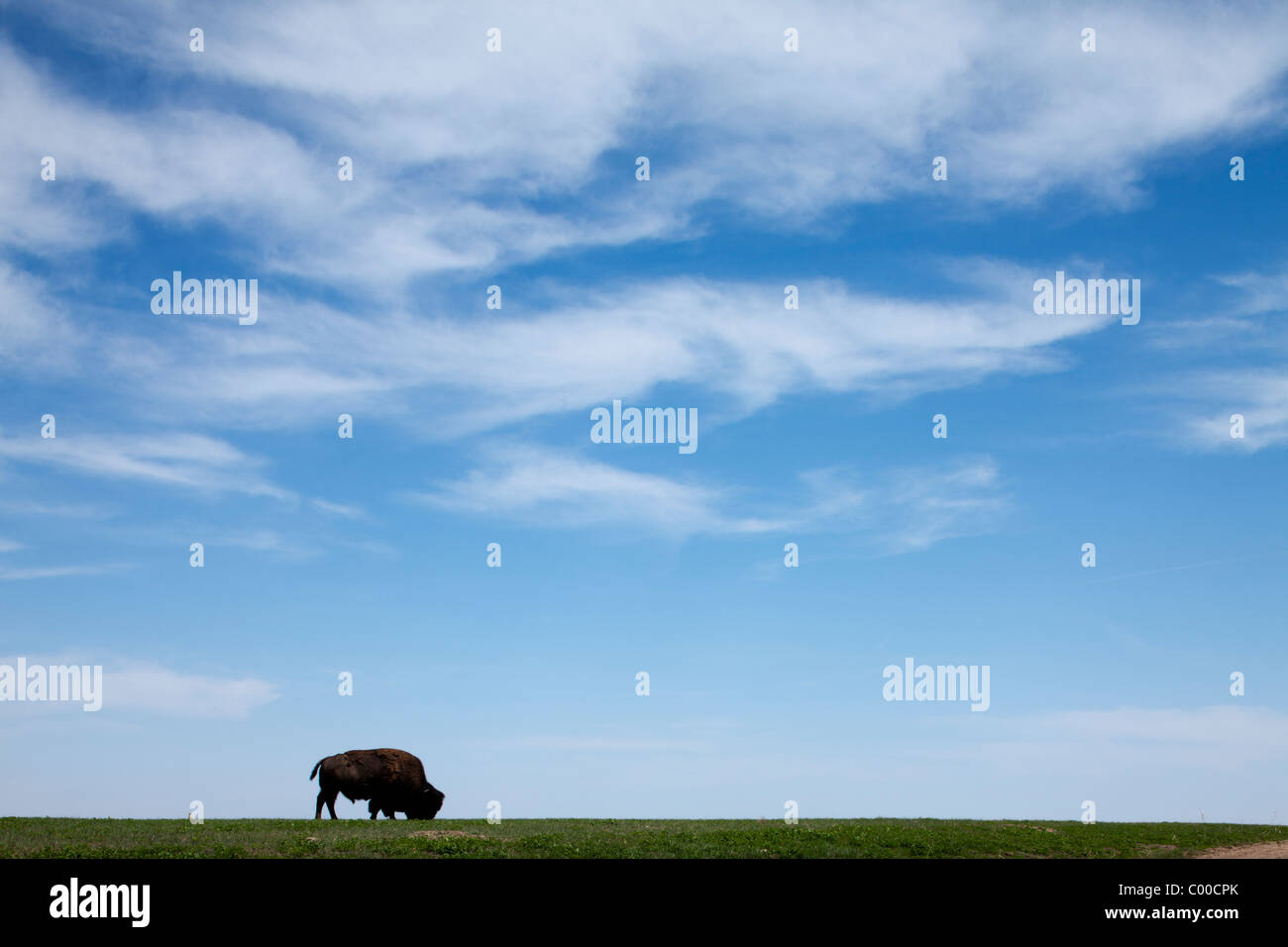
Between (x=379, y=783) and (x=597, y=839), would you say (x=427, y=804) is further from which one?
(x=597, y=839)

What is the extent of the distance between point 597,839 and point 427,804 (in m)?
17.7

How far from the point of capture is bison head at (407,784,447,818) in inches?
1829

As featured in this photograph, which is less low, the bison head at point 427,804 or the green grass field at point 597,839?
the green grass field at point 597,839

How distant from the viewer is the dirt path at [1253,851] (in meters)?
33.4

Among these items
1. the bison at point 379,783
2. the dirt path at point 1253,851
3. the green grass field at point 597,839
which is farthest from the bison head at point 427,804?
the dirt path at point 1253,851

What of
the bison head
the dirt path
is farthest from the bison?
the dirt path

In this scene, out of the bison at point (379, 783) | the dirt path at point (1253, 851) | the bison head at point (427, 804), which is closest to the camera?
the dirt path at point (1253, 851)

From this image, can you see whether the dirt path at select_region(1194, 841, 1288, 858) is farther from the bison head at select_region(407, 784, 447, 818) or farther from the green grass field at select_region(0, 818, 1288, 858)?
the bison head at select_region(407, 784, 447, 818)

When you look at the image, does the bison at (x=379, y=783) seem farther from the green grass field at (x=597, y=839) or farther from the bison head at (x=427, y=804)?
the green grass field at (x=597, y=839)
